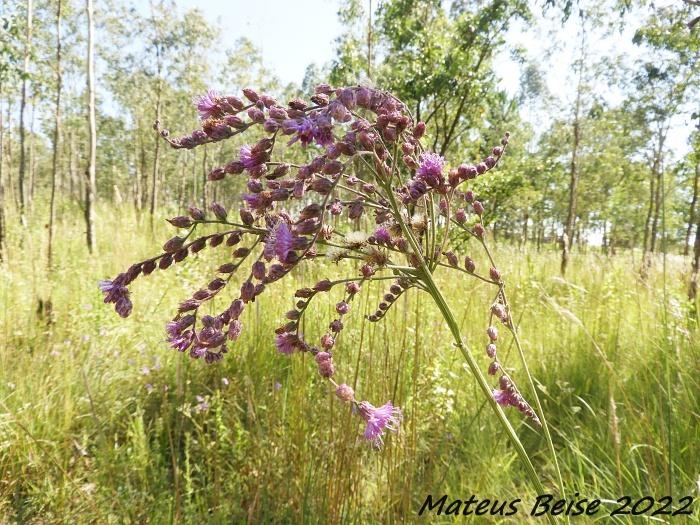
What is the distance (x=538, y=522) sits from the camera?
163 cm

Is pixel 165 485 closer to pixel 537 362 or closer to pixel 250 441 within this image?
pixel 250 441

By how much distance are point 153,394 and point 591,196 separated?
92.9ft

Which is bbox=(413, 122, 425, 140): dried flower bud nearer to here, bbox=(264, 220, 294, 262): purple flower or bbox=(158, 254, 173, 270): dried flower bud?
bbox=(264, 220, 294, 262): purple flower

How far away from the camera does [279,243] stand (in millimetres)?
654

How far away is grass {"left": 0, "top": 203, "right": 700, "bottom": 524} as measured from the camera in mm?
1773

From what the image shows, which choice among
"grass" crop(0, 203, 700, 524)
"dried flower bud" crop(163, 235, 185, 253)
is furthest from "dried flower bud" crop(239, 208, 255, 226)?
"grass" crop(0, 203, 700, 524)

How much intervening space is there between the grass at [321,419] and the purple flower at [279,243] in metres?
1.01

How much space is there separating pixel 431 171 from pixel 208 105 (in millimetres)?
457

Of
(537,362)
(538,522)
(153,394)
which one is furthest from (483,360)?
(153,394)

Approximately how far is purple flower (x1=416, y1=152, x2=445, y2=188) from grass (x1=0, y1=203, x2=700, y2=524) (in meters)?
0.95

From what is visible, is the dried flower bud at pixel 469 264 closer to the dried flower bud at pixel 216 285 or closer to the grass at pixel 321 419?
the dried flower bud at pixel 216 285

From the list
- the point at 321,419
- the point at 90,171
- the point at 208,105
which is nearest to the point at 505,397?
the point at 208,105

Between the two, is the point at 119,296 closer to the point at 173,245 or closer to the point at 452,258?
the point at 173,245

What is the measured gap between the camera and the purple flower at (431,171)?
74 centimetres
